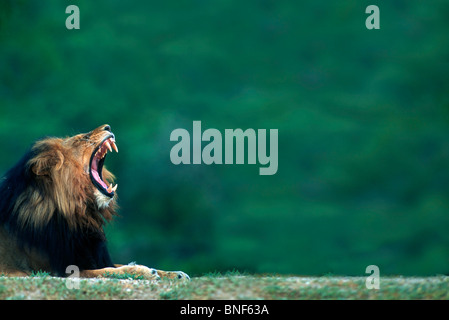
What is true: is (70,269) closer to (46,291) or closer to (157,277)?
(157,277)

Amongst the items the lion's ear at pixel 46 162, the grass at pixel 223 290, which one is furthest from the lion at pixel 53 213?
the grass at pixel 223 290

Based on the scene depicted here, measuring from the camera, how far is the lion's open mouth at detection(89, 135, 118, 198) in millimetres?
5469

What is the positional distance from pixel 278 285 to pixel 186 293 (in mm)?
582

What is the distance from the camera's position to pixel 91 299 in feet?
13.0

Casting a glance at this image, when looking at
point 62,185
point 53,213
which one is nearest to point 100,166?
point 62,185

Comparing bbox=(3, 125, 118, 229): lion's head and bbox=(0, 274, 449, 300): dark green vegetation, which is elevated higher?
bbox=(3, 125, 118, 229): lion's head

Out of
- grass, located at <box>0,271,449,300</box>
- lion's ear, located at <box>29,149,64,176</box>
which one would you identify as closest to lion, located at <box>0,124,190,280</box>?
lion's ear, located at <box>29,149,64,176</box>

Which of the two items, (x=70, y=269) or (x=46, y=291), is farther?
(x=70, y=269)

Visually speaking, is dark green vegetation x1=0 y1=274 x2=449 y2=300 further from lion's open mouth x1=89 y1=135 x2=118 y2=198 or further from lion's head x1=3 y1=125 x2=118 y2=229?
lion's open mouth x1=89 y1=135 x2=118 y2=198

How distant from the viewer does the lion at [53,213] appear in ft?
17.4
